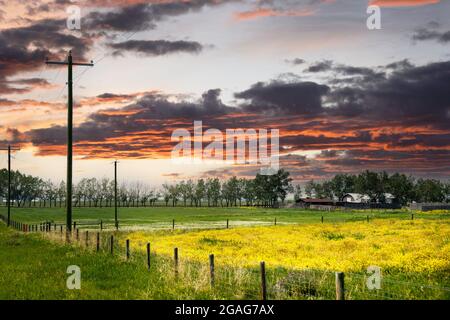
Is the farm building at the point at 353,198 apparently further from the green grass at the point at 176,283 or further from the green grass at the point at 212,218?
the green grass at the point at 176,283

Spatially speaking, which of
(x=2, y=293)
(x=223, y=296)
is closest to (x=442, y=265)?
(x=223, y=296)

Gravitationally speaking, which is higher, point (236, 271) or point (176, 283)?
point (236, 271)

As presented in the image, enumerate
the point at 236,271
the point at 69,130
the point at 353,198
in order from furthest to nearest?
the point at 353,198 → the point at 69,130 → the point at 236,271

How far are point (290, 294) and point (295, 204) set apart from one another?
16133 cm

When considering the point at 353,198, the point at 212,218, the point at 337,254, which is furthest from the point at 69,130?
the point at 353,198

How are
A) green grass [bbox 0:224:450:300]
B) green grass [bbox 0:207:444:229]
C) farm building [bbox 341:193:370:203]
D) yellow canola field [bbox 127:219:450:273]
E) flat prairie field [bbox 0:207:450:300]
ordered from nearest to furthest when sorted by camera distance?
green grass [bbox 0:224:450:300], flat prairie field [bbox 0:207:450:300], yellow canola field [bbox 127:219:450:273], green grass [bbox 0:207:444:229], farm building [bbox 341:193:370:203]

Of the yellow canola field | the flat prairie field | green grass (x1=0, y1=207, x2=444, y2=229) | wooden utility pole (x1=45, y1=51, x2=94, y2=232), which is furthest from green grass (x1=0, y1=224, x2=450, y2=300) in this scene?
green grass (x1=0, y1=207, x2=444, y2=229)

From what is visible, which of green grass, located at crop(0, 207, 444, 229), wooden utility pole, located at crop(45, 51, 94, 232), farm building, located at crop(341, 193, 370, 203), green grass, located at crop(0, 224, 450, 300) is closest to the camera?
green grass, located at crop(0, 224, 450, 300)

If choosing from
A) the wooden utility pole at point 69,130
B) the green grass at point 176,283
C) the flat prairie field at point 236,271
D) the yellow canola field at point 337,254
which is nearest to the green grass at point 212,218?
the wooden utility pole at point 69,130

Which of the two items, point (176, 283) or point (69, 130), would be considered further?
point (69, 130)

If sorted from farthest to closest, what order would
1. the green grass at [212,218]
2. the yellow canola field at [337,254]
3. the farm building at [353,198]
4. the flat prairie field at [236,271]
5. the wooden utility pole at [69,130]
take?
the farm building at [353,198] < the green grass at [212,218] < the wooden utility pole at [69,130] < the yellow canola field at [337,254] < the flat prairie field at [236,271]

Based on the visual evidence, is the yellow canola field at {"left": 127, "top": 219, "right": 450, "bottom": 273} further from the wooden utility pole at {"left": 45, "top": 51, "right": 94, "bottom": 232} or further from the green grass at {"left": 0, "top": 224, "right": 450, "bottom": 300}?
the wooden utility pole at {"left": 45, "top": 51, "right": 94, "bottom": 232}

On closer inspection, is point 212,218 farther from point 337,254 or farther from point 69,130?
point 337,254

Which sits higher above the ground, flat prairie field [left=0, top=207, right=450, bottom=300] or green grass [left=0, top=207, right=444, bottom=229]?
flat prairie field [left=0, top=207, right=450, bottom=300]
